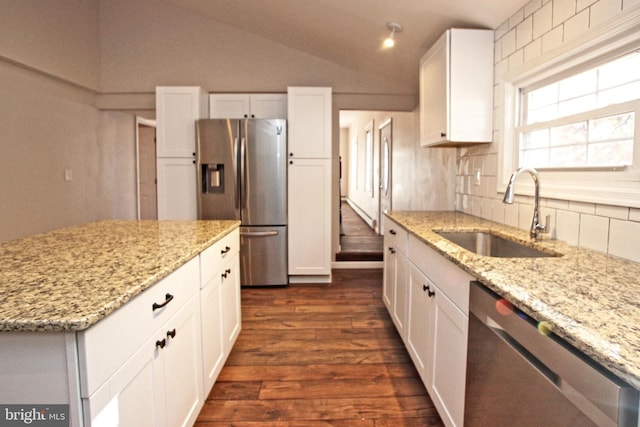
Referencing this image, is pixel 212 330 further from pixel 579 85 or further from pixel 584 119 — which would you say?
pixel 579 85

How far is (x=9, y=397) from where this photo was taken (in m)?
0.83

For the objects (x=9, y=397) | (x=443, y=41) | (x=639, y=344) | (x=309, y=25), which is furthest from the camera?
(x=309, y=25)

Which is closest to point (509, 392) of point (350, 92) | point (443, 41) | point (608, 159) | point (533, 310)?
point (533, 310)

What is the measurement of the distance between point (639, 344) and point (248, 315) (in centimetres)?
278

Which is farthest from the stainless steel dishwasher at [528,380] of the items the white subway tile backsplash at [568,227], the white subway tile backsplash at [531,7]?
the white subway tile backsplash at [531,7]

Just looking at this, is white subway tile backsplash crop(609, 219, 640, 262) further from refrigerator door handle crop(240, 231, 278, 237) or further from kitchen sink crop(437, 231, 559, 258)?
refrigerator door handle crop(240, 231, 278, 237)

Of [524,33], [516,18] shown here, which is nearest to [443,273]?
[524,33]

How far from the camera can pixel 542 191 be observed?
6.31 feet

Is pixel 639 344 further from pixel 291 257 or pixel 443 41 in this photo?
pixel 291 257

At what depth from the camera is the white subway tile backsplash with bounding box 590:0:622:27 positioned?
1413 millimetres

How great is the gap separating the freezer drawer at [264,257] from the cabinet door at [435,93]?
179 cm

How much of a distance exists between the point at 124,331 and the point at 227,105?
369cm

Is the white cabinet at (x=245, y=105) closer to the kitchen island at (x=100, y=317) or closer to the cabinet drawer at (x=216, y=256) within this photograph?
the cabinet drawer at (x=216, y=256)

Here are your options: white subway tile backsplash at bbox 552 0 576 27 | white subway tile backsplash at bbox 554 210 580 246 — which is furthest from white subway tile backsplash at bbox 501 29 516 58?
white subway tile backsplash at bbox 554 210 580 246
